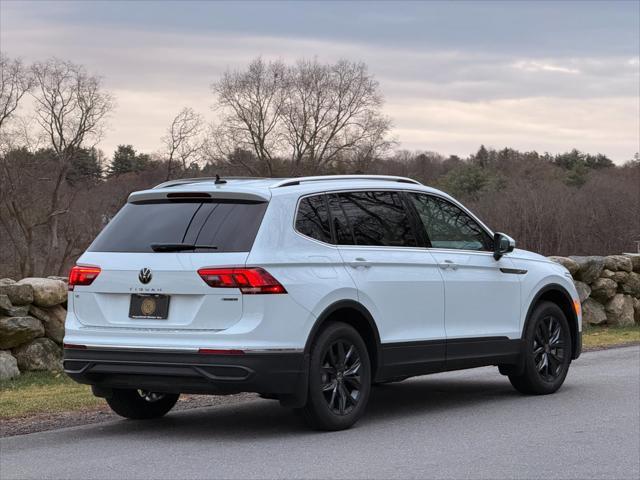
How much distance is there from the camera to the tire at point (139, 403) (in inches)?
351

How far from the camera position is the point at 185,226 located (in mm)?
8273

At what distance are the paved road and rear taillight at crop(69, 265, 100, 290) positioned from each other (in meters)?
1.12

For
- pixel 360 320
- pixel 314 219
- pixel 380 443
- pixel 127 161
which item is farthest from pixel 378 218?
pixel 127 161

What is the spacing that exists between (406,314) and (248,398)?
2196mm

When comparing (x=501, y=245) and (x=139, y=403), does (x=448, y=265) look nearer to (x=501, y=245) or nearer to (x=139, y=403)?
(x=501, y=245)

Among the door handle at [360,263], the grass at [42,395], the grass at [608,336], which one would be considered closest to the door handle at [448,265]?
the door handle at [360,263]

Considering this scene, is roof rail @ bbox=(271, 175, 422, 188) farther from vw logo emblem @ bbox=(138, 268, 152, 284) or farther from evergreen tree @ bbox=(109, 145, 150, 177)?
evergreen tree @ bbox=(109, 145, 150, 177)

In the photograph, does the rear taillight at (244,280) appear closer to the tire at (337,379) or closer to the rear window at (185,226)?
the rear window at (185,226)

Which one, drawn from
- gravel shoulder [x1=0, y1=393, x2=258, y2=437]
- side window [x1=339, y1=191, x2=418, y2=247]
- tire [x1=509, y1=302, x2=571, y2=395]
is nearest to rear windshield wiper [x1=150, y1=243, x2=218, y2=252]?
side window [x1=339, y1=191, x2=418, y2=247]

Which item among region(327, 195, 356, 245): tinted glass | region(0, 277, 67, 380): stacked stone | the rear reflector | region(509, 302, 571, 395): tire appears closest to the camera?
the rear reflector

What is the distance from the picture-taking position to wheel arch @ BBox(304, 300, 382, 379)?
8.28 m

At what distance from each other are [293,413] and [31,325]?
412 centimetres

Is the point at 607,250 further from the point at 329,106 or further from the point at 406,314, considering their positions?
the point at 406,314

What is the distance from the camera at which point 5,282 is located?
41.3 feet
